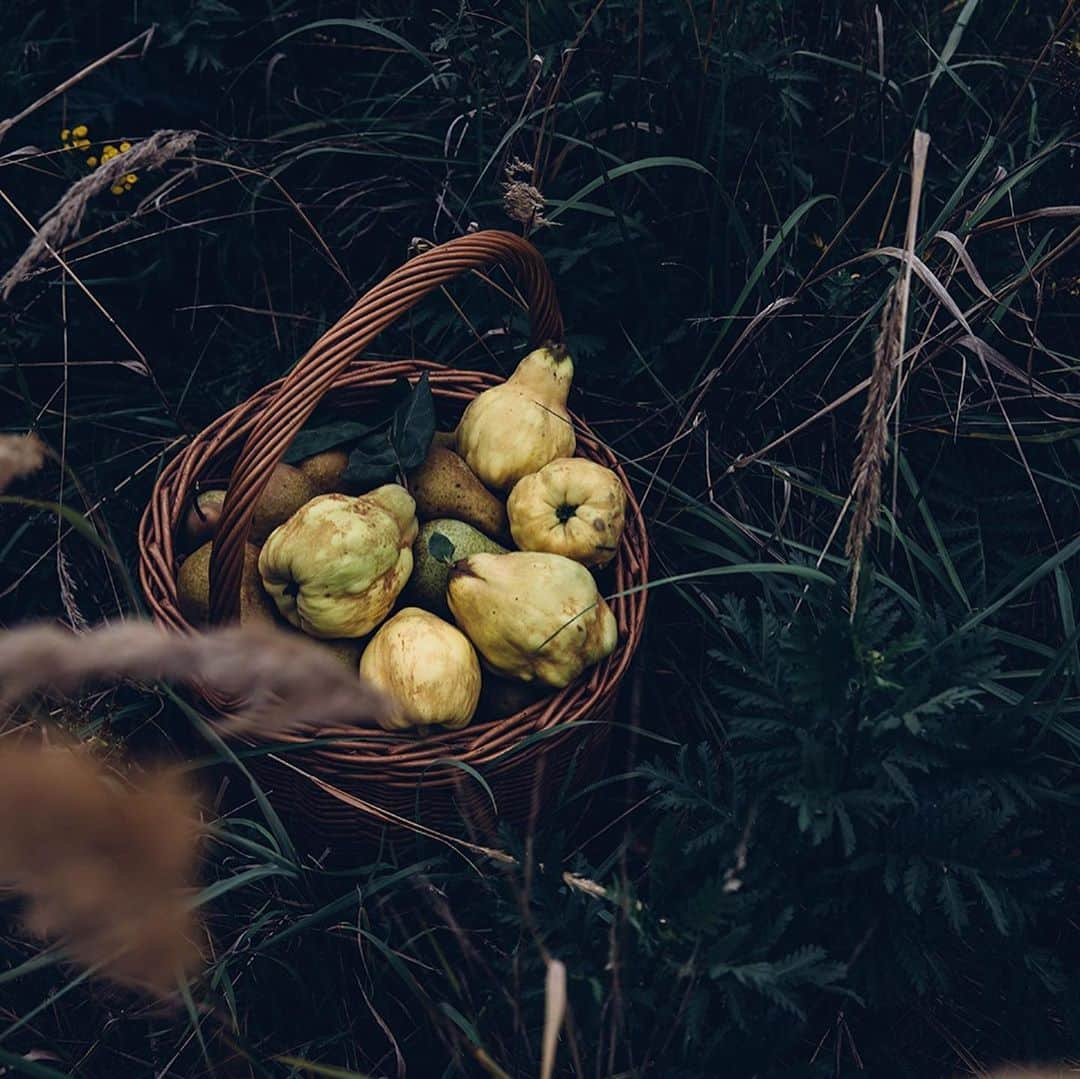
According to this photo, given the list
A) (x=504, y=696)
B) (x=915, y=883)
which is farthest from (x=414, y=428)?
(x=915, y=883)

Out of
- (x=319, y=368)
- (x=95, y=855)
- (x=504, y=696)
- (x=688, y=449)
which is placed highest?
(x=95, y=855)

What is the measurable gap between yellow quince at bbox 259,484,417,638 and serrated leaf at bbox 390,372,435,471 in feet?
0.36

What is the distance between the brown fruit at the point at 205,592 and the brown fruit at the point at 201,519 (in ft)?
0.26

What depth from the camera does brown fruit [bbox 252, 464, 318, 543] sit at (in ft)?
6.39

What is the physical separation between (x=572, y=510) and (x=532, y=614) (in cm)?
27

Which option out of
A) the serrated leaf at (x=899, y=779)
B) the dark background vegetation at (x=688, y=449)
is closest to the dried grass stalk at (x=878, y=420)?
the dark background vegetation at (x=688, y=449)

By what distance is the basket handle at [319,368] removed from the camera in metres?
1.55

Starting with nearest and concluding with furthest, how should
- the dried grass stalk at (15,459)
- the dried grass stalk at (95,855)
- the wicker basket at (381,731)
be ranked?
the dried grass stalk at (95,855) < the dried grass stalk at (15,459) < the wicker basket at (381,731)

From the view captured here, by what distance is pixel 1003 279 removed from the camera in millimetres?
2201

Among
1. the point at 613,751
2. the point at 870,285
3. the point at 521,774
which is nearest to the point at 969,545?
the point at 870,285

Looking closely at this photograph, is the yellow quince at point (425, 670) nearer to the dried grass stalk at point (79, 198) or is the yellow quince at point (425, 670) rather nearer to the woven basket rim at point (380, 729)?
the woven basket rim at point (380, 729)

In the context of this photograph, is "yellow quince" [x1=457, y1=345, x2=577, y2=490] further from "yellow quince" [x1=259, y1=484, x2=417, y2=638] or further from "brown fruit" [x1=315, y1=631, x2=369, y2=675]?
"brown fruit" [x1=315, y1=631, x2=369, y2=675]

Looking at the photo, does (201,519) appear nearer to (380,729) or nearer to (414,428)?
(414,428)

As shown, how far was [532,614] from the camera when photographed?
1.74 m
